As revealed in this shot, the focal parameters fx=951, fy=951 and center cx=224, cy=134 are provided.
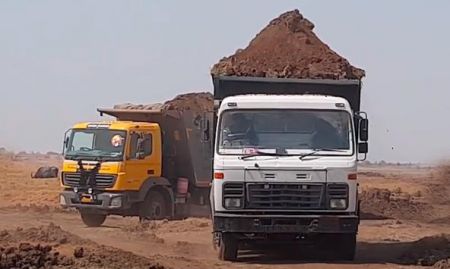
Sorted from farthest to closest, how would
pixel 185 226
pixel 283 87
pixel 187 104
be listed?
pixel 187 104 → pixel 185 226 → pixel 283 87

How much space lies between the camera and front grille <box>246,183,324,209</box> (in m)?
15.5

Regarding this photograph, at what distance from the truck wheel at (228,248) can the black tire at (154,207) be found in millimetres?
7946

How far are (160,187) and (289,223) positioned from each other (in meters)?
9.70

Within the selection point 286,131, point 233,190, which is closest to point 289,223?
point 233,190

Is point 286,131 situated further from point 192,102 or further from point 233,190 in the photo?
point 192,102

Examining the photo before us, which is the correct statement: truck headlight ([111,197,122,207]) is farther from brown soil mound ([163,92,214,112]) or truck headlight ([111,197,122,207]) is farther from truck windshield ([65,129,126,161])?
brown soil mound ([163,92,214,112])

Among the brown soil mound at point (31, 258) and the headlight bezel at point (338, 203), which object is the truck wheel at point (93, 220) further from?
the headlight bezel at point (338, 203)

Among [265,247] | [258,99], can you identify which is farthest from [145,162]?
[258,99]

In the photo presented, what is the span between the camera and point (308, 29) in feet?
84.5

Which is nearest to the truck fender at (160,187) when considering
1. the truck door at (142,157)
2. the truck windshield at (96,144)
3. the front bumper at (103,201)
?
the truck door at (142,157)

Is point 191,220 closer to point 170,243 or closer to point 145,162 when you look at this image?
point 145,162

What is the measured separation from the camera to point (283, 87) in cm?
1811

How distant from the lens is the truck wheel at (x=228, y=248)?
16156 mm

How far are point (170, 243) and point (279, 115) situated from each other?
4.91 metres
